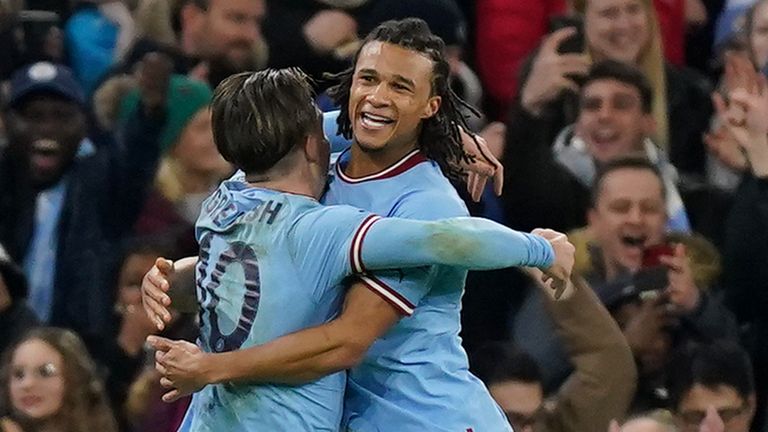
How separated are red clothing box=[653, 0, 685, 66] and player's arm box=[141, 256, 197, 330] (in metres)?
2.91

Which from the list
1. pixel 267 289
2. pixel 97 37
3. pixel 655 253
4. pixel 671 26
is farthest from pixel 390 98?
pixel 97 37

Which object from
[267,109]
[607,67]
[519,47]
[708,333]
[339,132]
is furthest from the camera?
[519,47]

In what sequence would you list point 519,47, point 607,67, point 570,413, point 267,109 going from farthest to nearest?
point 519,47 < point 607,67 < point 570,413 < point 267,109

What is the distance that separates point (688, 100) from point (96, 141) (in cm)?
185

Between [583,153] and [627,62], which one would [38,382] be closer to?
[583,153]

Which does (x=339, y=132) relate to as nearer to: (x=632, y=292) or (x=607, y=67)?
(x=632, y=292)

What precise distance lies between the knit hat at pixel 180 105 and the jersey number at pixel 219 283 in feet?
7.99

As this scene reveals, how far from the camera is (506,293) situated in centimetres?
537

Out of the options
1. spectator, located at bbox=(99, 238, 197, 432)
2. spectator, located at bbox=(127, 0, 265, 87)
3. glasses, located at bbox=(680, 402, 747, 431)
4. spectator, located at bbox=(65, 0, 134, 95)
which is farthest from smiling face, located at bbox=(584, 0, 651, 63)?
spectator, located at bbox=(65, 0, 134, 95)

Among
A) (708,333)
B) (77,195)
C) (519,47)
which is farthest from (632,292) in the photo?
(77,195)

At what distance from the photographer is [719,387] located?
16.7 ft

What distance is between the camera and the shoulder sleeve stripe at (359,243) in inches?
130

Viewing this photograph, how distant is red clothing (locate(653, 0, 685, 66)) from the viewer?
6.26 metres

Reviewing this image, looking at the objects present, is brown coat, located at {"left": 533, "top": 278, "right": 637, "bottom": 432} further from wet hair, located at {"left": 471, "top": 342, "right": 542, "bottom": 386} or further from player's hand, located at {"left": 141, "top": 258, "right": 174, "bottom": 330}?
player's hand, located at {"left": 141, "top": 258, "right": 174, "bottom": 330}
